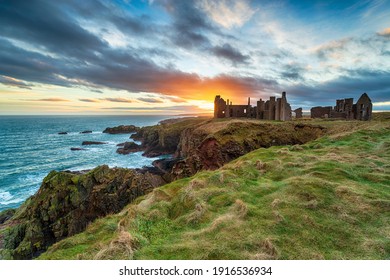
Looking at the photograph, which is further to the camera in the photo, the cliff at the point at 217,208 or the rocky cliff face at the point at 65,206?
the rocky cliff face at the point at 65,206

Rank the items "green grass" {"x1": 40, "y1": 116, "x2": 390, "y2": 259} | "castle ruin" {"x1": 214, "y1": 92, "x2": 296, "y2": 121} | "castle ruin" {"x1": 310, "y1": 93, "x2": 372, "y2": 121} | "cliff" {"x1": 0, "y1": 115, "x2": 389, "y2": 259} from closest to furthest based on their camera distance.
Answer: "green grass" {"x1": 40, "y1": 116, "x2": 390, "y2": 259}
"cliff" {"x1": 0, "y1": 115, "x2": 389, "y2": 259}
"castle ruin" {"x1": 310, "y1": 93, "x2": 372, "y2": 121}
"castle ruin" {"x1": 214, "y1": 92, "x2": 296, "y2": 121}

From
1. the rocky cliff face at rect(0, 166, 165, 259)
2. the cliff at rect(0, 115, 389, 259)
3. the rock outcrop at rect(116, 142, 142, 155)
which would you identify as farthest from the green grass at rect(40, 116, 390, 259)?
the rock outcrop at rect(116, 142, 142, 155)

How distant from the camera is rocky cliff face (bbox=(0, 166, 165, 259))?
1795 centimetres

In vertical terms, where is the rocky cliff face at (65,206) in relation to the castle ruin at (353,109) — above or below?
below

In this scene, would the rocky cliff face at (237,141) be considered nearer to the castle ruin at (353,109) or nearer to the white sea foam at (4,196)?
the castle ruin at (353,109)

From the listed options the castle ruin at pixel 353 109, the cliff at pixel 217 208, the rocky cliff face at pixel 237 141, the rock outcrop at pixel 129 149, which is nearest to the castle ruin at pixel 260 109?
the castle ruin at pixel 353 109

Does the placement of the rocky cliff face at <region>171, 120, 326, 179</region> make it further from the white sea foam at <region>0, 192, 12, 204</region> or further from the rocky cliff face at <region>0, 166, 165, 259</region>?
the white sea foam at <region>0, 192, 12, 204</region>

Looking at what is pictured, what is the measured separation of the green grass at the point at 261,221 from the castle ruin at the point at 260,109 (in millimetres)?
37750

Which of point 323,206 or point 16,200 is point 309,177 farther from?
point 16,200

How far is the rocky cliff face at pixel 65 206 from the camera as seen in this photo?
1795cm

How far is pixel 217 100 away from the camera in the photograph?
60562 millimetres

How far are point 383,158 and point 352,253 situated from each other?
37.0 feet

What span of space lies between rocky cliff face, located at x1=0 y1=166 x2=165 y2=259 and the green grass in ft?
38.6
